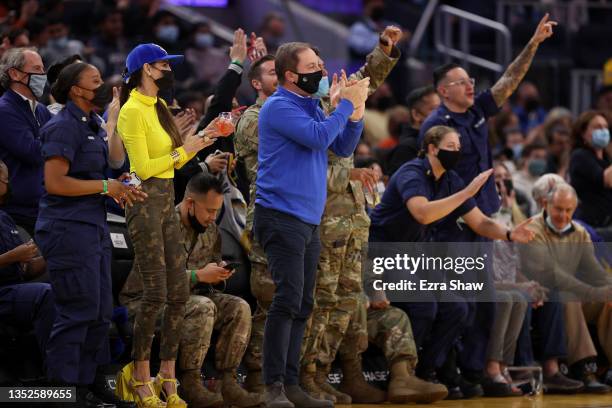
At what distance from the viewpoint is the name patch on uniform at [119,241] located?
8164 mm

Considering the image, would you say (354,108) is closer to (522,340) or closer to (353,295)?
(353,295)

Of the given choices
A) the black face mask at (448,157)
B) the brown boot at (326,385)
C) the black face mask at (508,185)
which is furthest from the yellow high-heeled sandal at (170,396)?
the black face mask at (508,185)

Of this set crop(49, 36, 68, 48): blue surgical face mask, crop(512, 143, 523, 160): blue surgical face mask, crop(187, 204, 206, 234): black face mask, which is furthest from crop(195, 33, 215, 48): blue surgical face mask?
crop(187, 204, 206, 234): black face mask

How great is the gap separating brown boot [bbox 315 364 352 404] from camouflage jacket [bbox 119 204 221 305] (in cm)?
98

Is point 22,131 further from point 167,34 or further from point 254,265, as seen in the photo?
point 167,34

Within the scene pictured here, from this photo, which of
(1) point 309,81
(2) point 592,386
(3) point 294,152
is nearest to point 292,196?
(3) point 294,152

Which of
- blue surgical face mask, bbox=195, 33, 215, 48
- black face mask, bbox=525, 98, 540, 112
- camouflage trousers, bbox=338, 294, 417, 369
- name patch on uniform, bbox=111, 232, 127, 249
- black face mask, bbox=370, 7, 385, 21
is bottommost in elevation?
camouflage trousers, bbox=338, 294, 417, 369

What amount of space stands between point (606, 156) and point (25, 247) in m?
5.78

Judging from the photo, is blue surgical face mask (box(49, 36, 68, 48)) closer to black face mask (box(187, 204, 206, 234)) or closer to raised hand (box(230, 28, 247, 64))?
raised hand (box(230, 28, 247, 64))

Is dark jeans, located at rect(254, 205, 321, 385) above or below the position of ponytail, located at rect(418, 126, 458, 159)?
below

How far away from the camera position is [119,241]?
8195mm

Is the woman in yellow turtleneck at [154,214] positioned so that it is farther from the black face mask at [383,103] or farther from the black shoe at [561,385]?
the black face mask at [383,103]

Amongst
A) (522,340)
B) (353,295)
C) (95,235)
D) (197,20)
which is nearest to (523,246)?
(522,340)

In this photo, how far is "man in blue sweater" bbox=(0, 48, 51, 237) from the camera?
802cm
